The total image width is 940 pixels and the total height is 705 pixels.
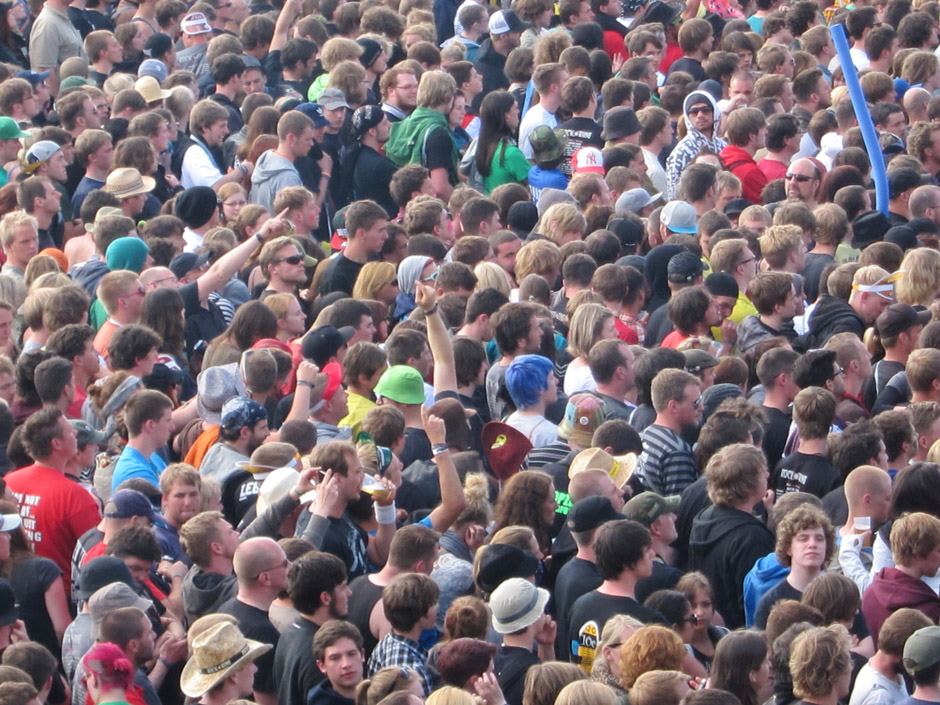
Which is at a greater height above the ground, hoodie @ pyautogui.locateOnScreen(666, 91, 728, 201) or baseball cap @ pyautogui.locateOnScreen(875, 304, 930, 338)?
baseball cap @ pyautogui.locateOnScreen(875, 304, 930, 338)

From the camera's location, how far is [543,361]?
28.3 feet

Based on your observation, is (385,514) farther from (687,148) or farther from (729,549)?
(687,148)

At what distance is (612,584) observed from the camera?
22.6 feet

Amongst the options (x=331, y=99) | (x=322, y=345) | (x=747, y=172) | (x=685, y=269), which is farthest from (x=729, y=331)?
(x=331, y=99)

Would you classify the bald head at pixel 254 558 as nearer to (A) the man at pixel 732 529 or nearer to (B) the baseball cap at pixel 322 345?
(A) the man at pixel 732 529

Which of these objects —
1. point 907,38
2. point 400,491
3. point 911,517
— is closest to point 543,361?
point 400,491

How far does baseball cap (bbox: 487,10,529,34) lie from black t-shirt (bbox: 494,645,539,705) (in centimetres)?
973

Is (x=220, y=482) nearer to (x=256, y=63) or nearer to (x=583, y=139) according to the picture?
(x=583, y=139)

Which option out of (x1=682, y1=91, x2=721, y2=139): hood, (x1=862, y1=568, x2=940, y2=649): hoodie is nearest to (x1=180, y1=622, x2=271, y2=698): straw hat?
(x1=862, y1=568, x2=940, y2=649): hoodie

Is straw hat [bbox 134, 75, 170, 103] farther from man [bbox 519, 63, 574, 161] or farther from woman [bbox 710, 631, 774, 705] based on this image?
woman [bbox 710, 631, 774, 705]

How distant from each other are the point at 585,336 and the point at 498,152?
387cm

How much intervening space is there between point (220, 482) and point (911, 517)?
128 inches

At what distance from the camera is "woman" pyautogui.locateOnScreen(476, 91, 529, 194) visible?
12.6 metres

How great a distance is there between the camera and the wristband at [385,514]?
24.8 ft
